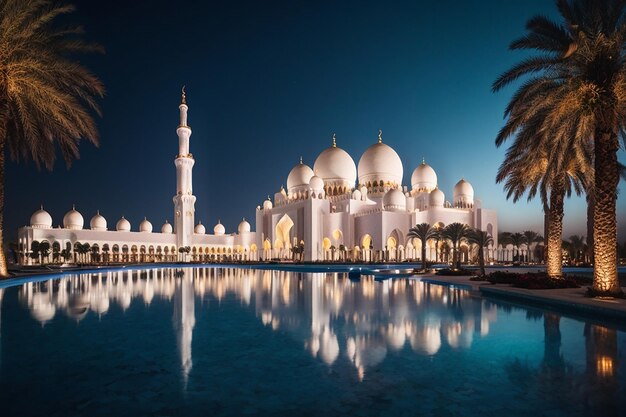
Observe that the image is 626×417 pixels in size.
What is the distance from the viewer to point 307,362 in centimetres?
439

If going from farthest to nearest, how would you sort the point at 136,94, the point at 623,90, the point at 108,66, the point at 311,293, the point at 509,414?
the point at 136,94 < the point at 108,66 < the point at 311,293 < the point at 623,90 < the point at 509,414

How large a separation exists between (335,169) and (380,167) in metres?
3.63

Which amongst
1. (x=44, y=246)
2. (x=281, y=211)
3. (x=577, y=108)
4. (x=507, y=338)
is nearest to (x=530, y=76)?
(x=577, y=108)

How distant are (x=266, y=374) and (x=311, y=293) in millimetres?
7011

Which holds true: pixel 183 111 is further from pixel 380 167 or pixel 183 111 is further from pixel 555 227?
pixel 555 227

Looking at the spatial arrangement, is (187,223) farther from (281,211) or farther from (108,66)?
(108,66)

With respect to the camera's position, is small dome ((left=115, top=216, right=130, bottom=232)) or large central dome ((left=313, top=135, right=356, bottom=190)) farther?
small dome ((left=115, top=216, right=130, bottom=232))

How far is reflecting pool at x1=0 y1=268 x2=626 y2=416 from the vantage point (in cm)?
324

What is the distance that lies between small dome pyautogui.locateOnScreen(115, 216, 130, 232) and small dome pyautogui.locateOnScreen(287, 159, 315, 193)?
1840cm

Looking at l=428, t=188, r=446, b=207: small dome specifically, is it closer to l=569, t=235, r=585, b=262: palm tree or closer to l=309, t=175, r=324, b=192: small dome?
l=309, t=175, r=324, b=192: small dome

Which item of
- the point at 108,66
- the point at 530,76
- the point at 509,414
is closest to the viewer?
the point at 509,414

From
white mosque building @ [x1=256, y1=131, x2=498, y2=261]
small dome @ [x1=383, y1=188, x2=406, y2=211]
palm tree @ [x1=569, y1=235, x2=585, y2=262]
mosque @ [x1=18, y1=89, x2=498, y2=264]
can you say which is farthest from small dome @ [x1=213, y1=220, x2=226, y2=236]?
palm tree @ [x1=569, y1=235, x2=585, y2=262]

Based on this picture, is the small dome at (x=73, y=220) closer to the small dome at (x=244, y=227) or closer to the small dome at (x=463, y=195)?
the small dome at (x=244, y=227)

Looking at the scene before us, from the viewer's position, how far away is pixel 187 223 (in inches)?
1651
